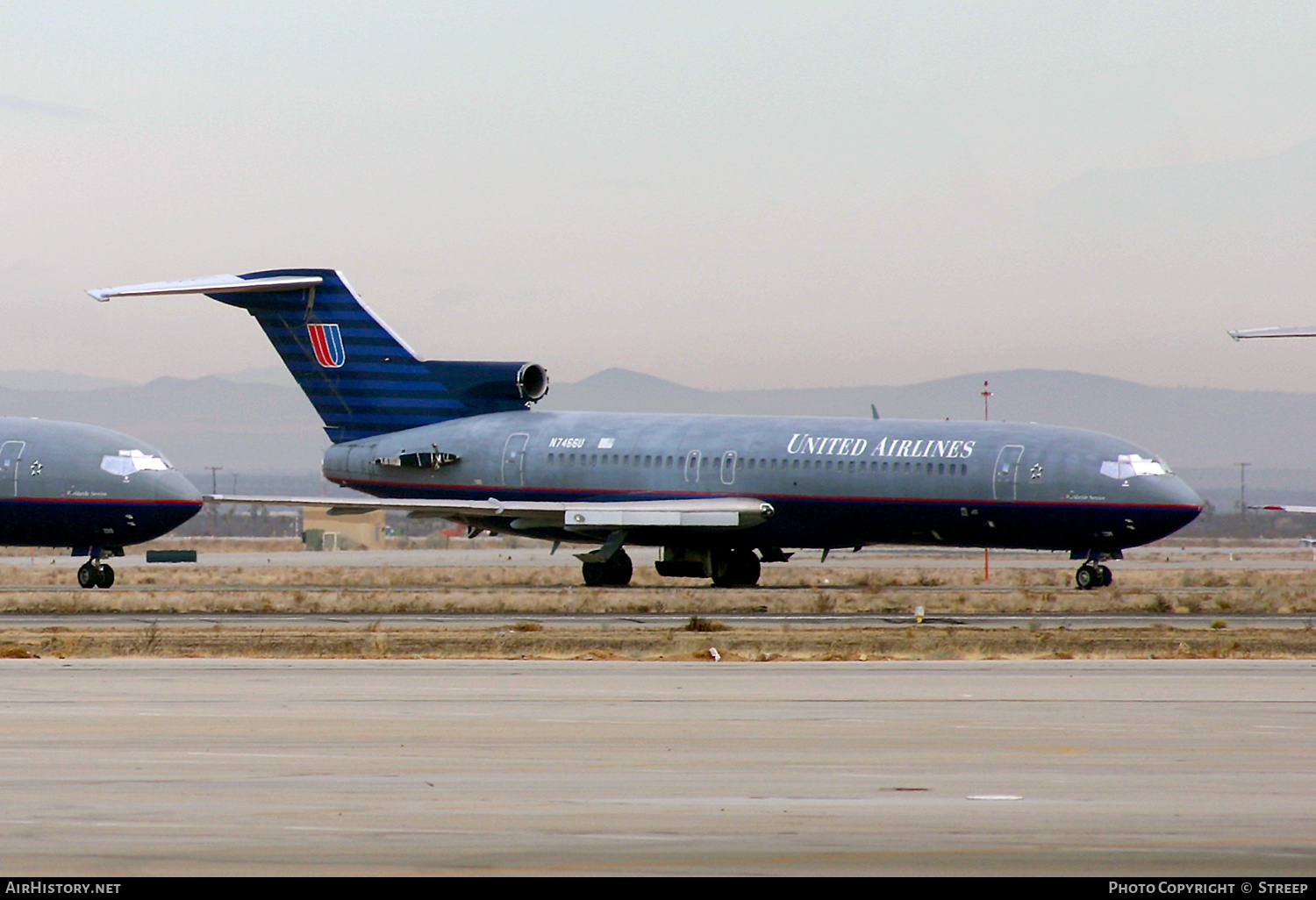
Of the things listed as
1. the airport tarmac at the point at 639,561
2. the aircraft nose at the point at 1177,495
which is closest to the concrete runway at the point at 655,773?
the aircraft nose at the point at 1177,495

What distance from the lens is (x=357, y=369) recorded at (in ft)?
169

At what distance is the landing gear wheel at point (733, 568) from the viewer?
46906 mm

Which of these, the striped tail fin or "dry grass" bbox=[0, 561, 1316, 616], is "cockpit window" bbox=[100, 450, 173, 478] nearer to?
"dry grass" bbox=[0, 561, 1316, 616]

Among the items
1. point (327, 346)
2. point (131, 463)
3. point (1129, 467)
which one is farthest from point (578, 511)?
point (1129, 467)

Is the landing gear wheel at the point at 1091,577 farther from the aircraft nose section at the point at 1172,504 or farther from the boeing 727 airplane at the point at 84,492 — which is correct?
the boeing 727 airplane at the point at 84,492

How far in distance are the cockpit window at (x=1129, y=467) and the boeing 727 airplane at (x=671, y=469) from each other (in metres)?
0.05

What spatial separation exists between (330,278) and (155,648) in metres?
26.1

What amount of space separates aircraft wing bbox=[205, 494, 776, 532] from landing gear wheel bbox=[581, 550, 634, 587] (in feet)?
3.68

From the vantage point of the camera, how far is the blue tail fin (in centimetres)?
5097

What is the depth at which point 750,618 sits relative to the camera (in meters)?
34.7

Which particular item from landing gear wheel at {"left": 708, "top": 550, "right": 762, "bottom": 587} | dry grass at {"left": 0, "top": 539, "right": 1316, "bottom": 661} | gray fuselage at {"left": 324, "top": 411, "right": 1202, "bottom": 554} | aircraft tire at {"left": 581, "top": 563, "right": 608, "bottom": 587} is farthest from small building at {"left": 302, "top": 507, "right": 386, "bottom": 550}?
landing gear wheel at {"left": 708, "top": 550, "right": 762, "bottom": 587}

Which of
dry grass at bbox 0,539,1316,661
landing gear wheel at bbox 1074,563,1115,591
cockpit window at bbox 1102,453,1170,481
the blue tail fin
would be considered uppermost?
the blue tail fin
